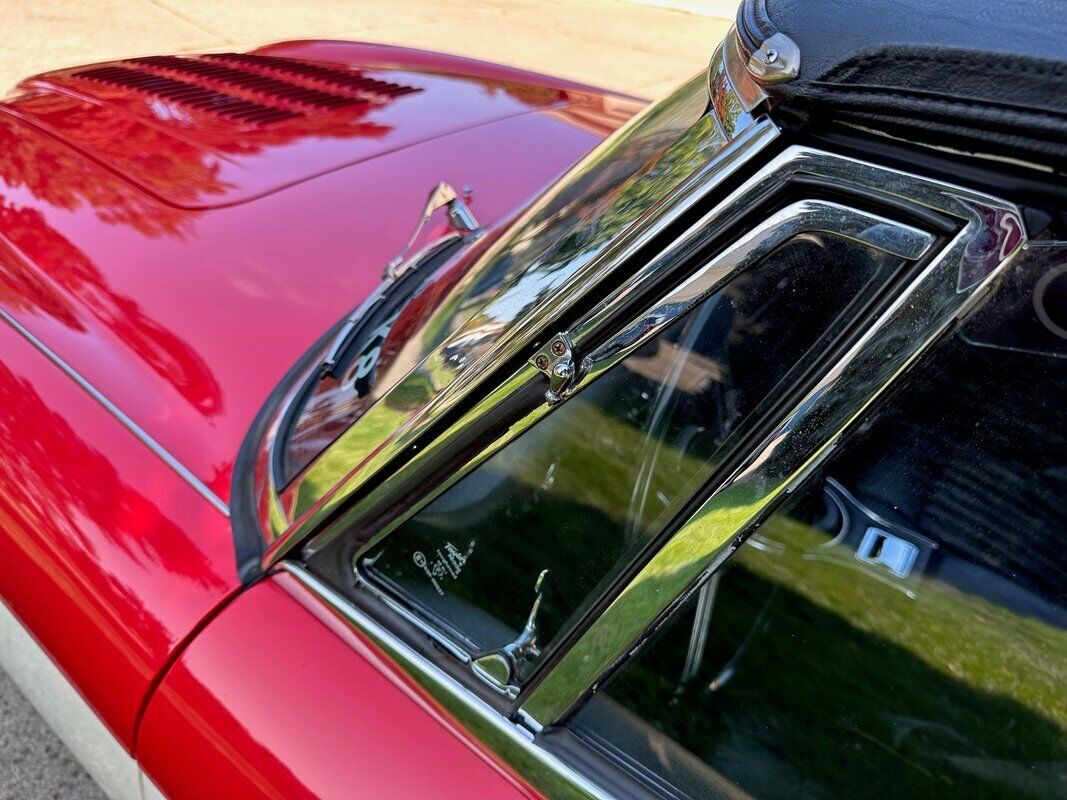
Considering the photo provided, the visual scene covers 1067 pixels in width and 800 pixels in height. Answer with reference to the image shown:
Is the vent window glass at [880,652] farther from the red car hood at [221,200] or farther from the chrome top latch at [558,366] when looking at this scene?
the red car hood at [221,200]

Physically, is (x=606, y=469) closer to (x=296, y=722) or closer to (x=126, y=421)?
(x=296, y=722)

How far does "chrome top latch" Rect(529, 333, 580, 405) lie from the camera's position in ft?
2.98

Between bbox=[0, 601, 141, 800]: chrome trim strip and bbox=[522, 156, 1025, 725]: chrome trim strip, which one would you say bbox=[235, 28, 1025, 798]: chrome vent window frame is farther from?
bbox=[0, 601, 141, 800]: chrome trim strip

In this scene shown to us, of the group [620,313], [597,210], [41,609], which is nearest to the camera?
[620,313]

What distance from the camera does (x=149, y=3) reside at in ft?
25.7

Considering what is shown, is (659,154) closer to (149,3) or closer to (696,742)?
(696,742)

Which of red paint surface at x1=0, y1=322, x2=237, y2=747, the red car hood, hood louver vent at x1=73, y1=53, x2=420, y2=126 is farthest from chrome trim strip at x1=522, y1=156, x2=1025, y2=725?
hood louver vent at x1=73, y1=53, x2=420, y2=126

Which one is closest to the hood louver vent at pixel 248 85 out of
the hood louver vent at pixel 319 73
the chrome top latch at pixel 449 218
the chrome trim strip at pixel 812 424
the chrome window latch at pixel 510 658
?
the hood louver vent at pixel 319 73

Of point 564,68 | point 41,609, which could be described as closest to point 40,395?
point 41,609

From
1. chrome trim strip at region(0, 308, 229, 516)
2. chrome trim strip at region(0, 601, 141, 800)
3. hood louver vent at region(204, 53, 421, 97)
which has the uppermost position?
hood louver vent at region(204, 53, 421, 97)

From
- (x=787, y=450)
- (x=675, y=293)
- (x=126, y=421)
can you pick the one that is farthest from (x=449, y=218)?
(x=787, y=450)

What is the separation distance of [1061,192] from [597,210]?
427 mm

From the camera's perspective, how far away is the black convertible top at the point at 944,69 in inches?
27.4

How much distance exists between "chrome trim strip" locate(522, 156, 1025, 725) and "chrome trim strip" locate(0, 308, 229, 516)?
1.77 ft
